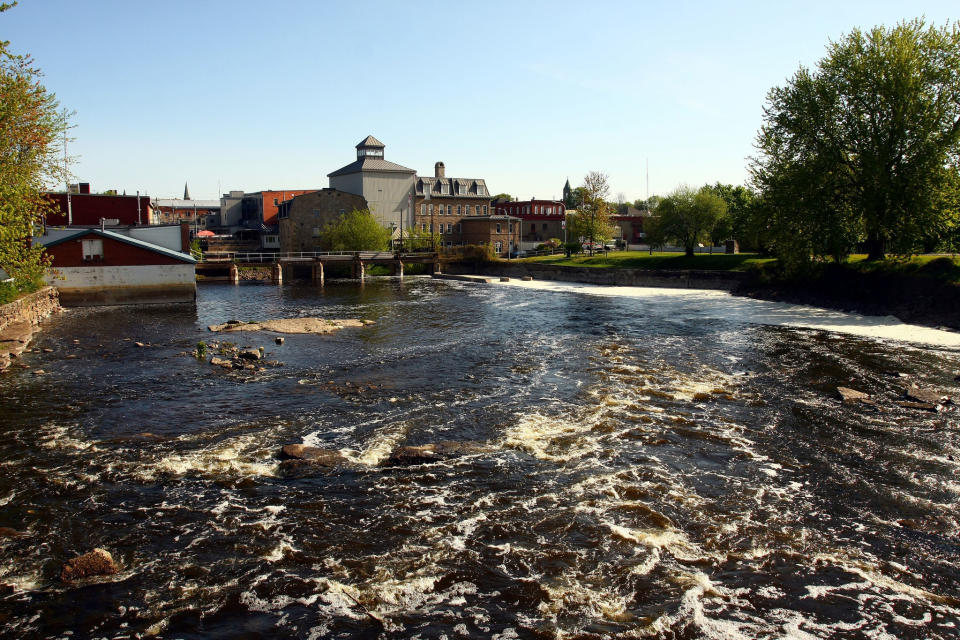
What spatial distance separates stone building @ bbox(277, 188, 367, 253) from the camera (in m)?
92.0

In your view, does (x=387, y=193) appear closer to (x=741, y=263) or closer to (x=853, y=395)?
(x=741, y=263)

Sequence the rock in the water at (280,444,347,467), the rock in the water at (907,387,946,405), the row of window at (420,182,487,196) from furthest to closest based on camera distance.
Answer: the row of window at (420,182,487,196) → the rock in the water at (907,387,946,405) → the rock in the water at (280,444,347,467)

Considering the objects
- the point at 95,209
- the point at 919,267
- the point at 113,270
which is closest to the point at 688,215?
the point at 919,267

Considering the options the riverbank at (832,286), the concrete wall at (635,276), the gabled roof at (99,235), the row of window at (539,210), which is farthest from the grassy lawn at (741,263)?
the gabled roof at (99,235)

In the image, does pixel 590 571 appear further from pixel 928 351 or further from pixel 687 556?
pixel 928 351

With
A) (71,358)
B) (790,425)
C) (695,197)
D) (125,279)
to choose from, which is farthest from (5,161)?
(695,197)

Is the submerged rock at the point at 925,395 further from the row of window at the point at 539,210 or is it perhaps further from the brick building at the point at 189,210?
the brick building at the point at 189,210

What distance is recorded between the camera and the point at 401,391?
2039 centimetres

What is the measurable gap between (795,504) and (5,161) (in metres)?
34.0

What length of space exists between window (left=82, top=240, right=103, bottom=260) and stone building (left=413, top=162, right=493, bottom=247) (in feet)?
199

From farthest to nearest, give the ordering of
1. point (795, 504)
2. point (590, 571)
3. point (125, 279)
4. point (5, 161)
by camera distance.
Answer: point (125, 279), point (5, 161), point (795, 504), point (590, 571)

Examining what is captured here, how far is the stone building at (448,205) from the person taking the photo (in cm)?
10600

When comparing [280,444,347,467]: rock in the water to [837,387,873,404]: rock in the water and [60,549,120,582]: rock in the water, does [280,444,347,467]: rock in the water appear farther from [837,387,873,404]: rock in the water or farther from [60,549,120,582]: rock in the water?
[837,387,873,404]: rock in the water

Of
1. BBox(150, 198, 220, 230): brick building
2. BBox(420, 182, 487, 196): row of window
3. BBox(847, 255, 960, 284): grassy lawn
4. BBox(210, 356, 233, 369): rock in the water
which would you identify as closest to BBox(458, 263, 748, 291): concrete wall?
BBox(847, 255, 960, 284): grassy lawn
